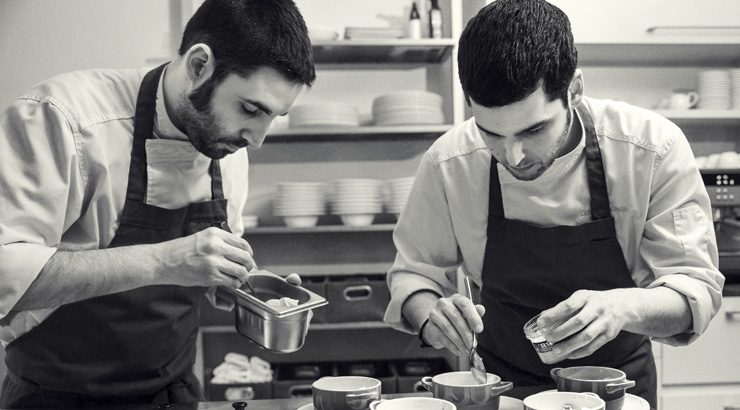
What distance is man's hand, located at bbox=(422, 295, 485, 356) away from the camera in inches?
55.8

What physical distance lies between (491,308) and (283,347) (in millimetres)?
581

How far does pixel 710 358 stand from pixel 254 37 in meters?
2.44

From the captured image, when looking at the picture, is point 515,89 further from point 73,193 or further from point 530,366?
point 73,193

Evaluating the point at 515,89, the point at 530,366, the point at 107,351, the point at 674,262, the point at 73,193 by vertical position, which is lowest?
the point at 530,366

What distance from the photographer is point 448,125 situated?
10.5ft

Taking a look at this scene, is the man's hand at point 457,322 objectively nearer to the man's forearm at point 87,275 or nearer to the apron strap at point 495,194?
the apron strap at point 495,194

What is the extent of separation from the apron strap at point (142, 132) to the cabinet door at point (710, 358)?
2323 mm

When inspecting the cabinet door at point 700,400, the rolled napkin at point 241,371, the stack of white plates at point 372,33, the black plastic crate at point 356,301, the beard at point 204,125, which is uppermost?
the stack of white plates at point 372,33

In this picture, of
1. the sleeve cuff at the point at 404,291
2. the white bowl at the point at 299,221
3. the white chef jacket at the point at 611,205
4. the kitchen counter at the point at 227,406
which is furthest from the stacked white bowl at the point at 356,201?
the kitchen counter at the point at 227,406

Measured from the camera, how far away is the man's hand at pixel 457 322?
4.65 feet

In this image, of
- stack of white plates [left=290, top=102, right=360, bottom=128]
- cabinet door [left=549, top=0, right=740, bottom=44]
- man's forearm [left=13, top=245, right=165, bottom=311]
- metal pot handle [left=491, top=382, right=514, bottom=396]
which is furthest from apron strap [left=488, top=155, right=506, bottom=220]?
cabinet door [left=549, top=0, right=740, bottom=44]

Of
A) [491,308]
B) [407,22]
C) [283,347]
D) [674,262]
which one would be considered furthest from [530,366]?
[407,22]

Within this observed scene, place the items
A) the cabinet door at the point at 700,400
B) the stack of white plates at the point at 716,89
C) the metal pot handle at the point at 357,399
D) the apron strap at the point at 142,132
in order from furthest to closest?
the stack of white plates at the point at 716,89 < the cabinet door at the point at 700,400 < the apron strap at the point at 142,132 < the metal pot handle at the point at 357,399

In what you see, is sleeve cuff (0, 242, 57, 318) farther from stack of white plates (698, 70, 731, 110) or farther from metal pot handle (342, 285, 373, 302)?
stack of white plates (698, 70, 731, 110)
